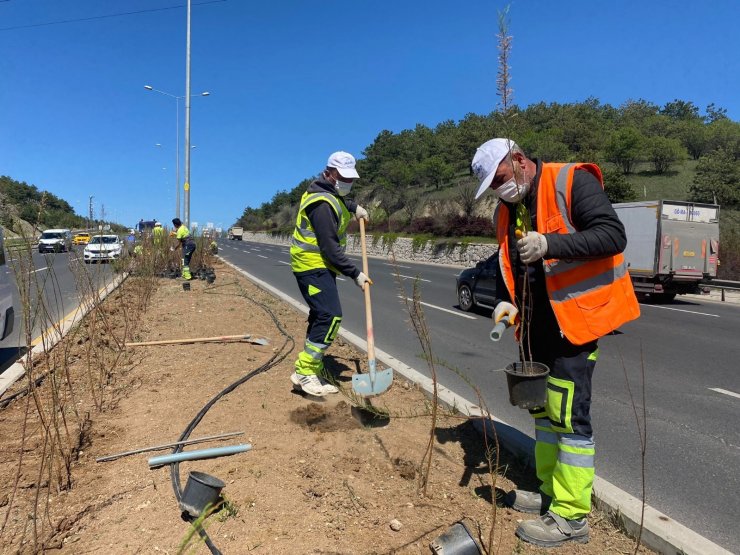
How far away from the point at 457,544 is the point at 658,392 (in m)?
4.32

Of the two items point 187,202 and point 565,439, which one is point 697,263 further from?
point 187,202

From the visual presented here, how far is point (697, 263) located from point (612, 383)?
35.9ft

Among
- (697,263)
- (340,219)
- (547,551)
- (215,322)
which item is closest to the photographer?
(547,551)

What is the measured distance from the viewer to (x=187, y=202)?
20.0m

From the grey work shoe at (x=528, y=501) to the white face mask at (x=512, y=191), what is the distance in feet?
5.10

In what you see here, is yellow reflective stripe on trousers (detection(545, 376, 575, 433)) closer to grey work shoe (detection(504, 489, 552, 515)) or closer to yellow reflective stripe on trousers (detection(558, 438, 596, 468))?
yellow reflective stripe on trousers (detection(558, 438, 596, 468))

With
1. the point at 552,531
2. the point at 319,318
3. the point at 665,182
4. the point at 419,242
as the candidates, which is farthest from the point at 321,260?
the point at 665,182

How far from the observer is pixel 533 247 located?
7.47 feet

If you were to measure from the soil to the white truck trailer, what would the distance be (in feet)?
39.4

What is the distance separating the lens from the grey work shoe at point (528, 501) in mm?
2678

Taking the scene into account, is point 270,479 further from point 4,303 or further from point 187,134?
point 187,134

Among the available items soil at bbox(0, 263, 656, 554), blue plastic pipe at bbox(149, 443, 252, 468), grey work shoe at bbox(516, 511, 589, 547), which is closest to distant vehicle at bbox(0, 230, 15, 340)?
soil at bbox(0, 263, 656, 554)

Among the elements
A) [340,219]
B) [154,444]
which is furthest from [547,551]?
[340,219]

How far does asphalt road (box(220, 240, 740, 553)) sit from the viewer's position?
323cm
